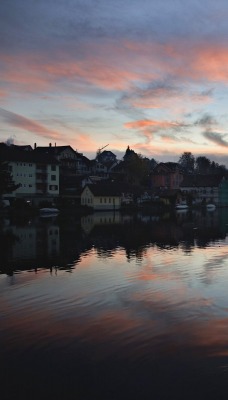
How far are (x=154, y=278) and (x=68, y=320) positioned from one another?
7.87 meters

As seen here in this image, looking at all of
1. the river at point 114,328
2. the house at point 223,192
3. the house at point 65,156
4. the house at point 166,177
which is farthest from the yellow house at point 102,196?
the river at point 114,328

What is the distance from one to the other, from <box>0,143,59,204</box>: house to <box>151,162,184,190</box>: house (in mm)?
58340

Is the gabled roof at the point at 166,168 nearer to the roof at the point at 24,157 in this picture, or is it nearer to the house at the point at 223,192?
the house at the point at 223,192

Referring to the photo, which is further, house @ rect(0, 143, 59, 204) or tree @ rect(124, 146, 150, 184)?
tree @ rect(124, 146, 150, 184)

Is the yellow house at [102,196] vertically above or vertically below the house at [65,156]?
below

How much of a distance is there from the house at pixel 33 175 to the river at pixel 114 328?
70.2 m

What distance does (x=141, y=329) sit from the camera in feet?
42.7

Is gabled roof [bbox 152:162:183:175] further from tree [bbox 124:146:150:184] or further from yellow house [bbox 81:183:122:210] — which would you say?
yellow house [bbox 81:183:122:210]

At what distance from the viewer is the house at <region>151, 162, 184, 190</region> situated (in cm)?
15100

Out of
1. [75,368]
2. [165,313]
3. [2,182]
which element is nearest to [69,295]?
[165,313]

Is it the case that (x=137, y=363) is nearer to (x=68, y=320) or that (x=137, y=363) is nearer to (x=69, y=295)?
(x=68, y=320)

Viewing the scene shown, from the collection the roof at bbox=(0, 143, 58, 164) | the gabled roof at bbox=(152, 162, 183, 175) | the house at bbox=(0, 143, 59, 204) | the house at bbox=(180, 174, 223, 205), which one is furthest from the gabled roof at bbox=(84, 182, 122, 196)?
the house at bbox=(180, 174, 223, 205)

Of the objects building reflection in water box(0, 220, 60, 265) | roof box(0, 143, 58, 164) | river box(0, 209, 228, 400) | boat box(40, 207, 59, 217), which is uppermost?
roof box(0, 143, 58, 164)

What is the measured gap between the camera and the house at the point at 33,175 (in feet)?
309
